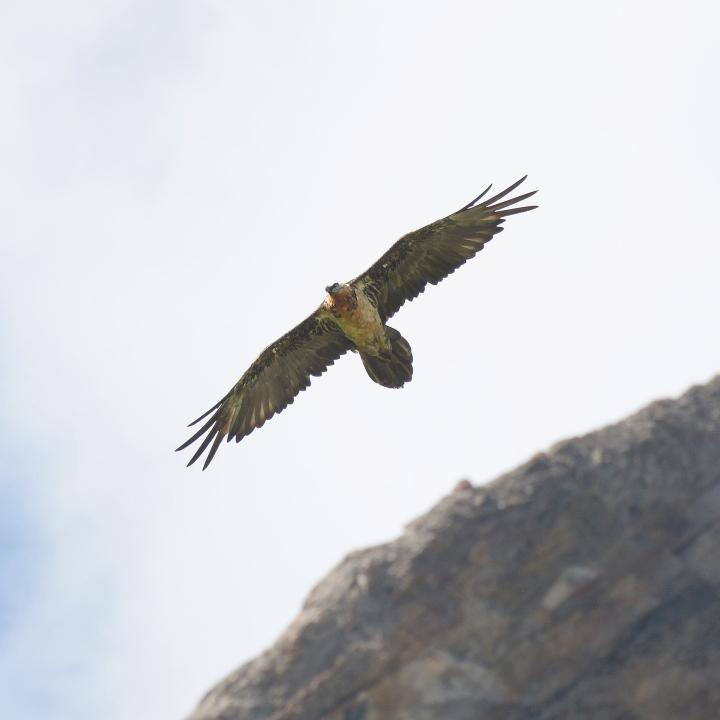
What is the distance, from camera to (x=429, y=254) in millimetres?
20734

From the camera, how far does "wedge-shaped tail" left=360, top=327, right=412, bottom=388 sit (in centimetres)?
2044

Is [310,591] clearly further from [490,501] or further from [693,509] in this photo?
[693,509]

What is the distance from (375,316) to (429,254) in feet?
4.32

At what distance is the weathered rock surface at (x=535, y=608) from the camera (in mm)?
16578

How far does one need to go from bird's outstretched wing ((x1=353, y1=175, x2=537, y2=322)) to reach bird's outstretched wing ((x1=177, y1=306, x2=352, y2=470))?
1143mm

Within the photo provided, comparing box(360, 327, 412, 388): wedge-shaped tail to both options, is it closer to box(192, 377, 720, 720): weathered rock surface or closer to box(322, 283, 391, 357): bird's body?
box(322, 283, 391, 357): bird's body

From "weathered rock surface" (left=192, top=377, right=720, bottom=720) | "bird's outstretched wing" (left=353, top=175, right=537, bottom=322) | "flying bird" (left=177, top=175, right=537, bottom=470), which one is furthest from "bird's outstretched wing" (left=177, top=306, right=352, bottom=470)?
"weathered rock surface" (left=192, top=377, right=720, bottom=720)

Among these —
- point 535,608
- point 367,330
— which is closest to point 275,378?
point 367,330

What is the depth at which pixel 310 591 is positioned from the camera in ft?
59.6

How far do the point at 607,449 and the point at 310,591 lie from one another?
4489 mm

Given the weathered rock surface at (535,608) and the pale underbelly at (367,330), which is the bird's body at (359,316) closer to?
the pale underbelly at (367,330)

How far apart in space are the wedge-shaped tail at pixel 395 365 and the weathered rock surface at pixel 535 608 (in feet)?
9.55

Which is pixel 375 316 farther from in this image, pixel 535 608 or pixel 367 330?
pixel 535 608

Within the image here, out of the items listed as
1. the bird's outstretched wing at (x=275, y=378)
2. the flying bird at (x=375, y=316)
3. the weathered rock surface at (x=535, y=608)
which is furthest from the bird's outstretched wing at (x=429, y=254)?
the weathered rock surface at (x=535, y=608)
